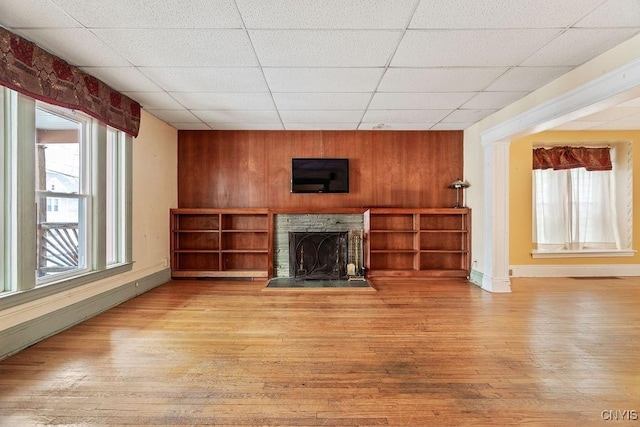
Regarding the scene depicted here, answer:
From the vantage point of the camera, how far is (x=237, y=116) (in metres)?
4.36

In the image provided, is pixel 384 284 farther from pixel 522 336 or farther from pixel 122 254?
pixel 122 254

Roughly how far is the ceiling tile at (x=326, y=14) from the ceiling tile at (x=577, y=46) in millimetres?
1338

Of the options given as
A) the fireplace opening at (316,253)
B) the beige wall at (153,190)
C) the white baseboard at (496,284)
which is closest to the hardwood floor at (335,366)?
the white baseboard at (496,284)

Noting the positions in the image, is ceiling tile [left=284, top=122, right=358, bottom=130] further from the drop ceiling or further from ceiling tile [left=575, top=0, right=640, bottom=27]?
ceiling tile [left=575, top=0, right=640, bottom=27]

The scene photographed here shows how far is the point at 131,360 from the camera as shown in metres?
2.28

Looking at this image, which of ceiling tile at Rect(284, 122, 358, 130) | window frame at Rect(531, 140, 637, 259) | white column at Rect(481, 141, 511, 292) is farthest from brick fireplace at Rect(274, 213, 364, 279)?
window frame at Rect(531, 140, 637, 259)

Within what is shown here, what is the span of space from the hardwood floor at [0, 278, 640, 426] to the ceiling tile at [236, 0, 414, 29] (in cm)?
250

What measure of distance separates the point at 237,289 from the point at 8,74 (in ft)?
10.7

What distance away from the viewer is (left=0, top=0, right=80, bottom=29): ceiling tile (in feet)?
6.38

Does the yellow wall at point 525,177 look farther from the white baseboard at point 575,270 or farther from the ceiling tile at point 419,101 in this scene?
the ceiling tile at point 419,101

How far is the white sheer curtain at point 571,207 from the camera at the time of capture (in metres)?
5.22

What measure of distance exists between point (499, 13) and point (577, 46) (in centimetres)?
97

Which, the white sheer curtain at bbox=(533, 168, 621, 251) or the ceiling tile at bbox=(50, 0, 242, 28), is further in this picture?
the white sheer curtain at bbox=(533, 168, 621, 251)

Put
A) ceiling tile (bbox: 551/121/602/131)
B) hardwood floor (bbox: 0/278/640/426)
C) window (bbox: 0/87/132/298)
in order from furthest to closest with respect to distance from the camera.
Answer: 1. ceiling tile (bbox: 551/121/602/131)
2. window (bbox: 0/87/132/298)
3. hardwood floor (bbox: 0/278/640/426)
